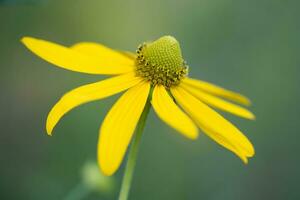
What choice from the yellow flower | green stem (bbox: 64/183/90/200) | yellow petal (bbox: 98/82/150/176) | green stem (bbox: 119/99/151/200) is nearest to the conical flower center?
the yellow flower

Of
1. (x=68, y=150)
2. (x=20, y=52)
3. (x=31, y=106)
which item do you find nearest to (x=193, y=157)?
(x=68, y=150)

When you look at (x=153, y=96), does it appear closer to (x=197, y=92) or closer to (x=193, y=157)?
(x=197, y=92)

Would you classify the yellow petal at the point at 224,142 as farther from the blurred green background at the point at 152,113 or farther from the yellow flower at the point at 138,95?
the blurred green background at the point at 152,113

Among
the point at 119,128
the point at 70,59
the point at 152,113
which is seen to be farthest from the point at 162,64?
the point at 152,113

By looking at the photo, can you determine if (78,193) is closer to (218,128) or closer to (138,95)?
(138,95)

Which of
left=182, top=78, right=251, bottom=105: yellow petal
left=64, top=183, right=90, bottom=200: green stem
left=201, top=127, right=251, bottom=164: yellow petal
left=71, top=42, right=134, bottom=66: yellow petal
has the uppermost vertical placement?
left=71, top=42, right=134, bottom=66: yellow petal

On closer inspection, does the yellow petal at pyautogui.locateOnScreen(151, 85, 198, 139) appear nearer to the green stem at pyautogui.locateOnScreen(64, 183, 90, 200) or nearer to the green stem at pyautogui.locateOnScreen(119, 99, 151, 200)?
the green stem at pyautogui.locateOnScreen(119, 99, 151, 200)
